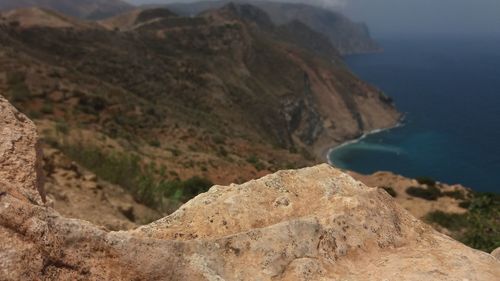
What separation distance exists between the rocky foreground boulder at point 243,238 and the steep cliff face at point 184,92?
31.0 meters

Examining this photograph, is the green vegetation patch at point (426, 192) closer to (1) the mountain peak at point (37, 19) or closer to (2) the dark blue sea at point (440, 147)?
(2) the dark blue sea at point (440, 147)

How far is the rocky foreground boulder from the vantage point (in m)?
5.66

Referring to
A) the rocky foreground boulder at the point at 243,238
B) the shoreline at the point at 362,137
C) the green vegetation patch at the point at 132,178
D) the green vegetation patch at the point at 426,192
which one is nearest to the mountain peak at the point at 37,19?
the green vegetation patch at the point at 132,178

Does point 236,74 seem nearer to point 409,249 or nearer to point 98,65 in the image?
point 98,65

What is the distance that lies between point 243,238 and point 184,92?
89184 mm

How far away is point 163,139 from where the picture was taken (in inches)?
2263

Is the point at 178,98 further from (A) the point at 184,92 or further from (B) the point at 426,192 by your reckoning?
(B) the point at 426,192

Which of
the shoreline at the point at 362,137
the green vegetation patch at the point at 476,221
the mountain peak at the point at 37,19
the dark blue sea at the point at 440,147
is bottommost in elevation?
the shoreline at the point at 362,137

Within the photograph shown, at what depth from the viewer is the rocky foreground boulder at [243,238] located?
18.6ft

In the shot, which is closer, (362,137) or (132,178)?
(132,178)

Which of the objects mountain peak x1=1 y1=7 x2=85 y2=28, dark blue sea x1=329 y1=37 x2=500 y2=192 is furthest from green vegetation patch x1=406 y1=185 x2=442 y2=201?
mountain peak x1=1 y1=7 x2=85 y2=28

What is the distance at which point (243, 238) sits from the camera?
271 inches

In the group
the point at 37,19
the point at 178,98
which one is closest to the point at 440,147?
the point at 178,98

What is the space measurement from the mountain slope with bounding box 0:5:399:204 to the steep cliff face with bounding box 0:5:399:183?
0.27 m
